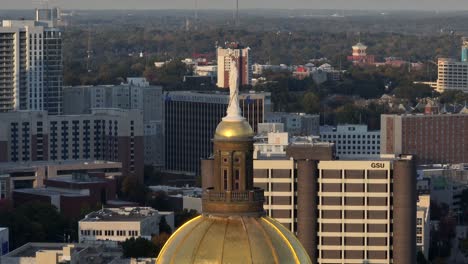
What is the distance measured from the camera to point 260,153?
184ft

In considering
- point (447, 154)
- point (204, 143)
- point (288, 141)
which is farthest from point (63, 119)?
point (288, 141)

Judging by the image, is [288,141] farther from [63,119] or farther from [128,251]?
[63,119]

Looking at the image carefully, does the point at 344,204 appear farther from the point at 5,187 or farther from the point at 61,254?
the point at 5,187

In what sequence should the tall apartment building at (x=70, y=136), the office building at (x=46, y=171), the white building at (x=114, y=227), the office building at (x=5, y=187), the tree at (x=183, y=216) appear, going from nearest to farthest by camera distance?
the white building at (x=114, y=227) < the tree at (x=183, y=216) < the office building at (x=5, y=187) < the office building at (x=46, y=171) < the tall apartment building at (x=70, y=136)

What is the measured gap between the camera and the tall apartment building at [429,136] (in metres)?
102

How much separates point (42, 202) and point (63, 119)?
76.5 feet

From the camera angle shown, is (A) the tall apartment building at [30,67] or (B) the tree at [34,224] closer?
(B) the tree at [34,224]

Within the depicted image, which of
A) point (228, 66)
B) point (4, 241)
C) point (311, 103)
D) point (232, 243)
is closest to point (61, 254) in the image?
point (4, 241)

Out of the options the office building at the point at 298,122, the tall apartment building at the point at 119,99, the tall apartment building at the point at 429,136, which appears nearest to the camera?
the office building at the point at 298,122

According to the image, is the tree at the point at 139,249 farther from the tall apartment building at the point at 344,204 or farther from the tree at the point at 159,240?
the tall apartment building at the point at 344,204

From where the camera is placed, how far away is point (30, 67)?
10719cm

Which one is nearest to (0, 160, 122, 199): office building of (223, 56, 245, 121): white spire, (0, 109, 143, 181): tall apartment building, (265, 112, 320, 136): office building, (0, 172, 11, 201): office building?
(0, 172, 11, 201): office building

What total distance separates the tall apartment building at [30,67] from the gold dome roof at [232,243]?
82.6 meters

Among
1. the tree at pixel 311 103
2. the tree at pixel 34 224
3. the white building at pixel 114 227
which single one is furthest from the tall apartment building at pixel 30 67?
the white building at pixel 114 227
